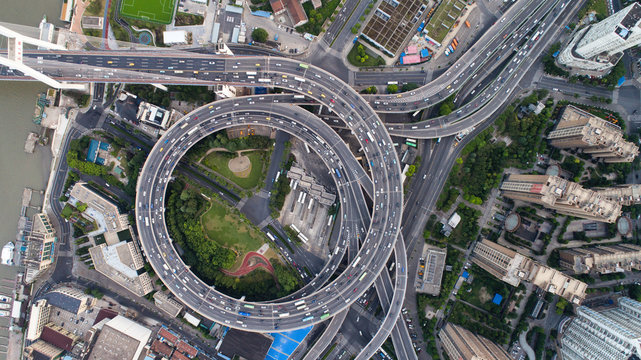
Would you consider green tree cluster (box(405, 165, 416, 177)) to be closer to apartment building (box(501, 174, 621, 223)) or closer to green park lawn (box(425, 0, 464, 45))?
apartment building (box(501, 174, 621, 223))

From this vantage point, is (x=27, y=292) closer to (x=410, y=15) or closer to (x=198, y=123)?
(x=198, y=123)

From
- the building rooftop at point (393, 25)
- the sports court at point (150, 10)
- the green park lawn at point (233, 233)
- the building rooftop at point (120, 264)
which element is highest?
the building rooftop at point (393, 25)

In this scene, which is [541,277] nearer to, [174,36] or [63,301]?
[174,36]

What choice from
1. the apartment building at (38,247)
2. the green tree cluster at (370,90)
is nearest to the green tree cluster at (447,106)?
the green tree cluster at (370,90)

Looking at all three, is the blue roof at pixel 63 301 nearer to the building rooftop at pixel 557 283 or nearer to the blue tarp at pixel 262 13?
the blue tarp at pixel 262 13

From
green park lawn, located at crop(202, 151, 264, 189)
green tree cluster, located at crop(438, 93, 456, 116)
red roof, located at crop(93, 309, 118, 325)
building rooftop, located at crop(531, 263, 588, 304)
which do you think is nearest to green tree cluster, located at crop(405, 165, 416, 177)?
green tree cluster, located at crop(438, 93, 456, 116)

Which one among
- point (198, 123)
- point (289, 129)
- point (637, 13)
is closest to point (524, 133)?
point (637, 13)

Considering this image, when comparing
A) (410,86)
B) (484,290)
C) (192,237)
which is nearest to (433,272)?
(484,290)

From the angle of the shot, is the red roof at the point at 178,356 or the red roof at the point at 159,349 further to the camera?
the red roof at the point at 178,356
